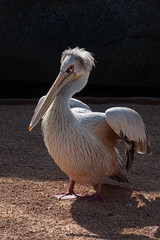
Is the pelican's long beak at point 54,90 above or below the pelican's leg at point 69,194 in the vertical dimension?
above

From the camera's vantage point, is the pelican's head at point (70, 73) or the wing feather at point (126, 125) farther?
the pelican's head at point (70, 73)

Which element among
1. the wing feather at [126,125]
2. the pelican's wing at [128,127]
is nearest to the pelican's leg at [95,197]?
the pelican's wing at [128,127]

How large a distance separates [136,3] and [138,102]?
1.88 m

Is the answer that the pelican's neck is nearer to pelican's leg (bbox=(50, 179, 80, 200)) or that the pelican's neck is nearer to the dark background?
pelican's leg (bbox=(50, 179, 80, 200))

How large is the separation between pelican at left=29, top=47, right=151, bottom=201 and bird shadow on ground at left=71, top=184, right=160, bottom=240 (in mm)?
153

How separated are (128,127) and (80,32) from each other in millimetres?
4505

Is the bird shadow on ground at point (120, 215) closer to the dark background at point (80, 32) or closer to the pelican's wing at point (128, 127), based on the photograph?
the pelican's wing at point (128, 127)

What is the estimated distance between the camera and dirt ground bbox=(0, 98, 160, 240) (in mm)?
2719

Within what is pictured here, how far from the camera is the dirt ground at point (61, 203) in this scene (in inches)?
107

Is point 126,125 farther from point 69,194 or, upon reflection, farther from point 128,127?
point 69,194

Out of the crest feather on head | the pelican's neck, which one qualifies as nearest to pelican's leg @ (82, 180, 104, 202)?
the pelican's neck

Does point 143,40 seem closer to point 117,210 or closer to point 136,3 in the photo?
point 136,3

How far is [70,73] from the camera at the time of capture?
11.0 ft

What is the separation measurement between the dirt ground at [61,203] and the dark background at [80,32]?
2938 mm
